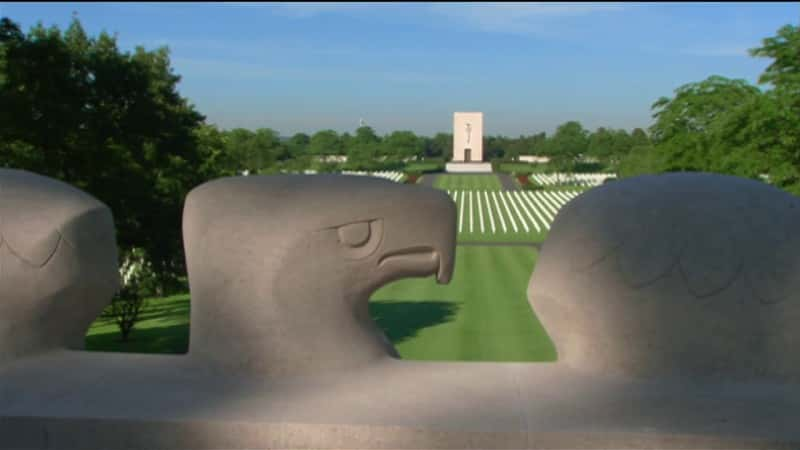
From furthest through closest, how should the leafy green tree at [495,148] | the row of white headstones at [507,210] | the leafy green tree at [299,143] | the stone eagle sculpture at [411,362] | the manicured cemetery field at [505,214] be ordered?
the leafy green tree at [495,148] < the leafy green tree at [299,143] < the row of white headstones at [507,210] < the manicured cemetery field at [505,214] < the stone eagle sculpture at [411,362]

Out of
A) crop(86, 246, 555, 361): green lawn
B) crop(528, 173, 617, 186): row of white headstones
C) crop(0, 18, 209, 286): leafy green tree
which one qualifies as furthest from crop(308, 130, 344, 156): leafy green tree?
crop(0, 18, 209, 286): leafy green tree

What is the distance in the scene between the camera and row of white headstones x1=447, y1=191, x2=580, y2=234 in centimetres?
3770

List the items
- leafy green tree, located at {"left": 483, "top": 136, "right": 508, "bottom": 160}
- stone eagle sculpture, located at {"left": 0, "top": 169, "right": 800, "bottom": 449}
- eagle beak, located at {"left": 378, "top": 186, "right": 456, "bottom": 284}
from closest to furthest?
stone eagle sculpture, located at {"left": 0, "top": 169, "right": 800, "bottom": 449}
eagle beak, located at {"left": 378, "top": 186, "right": 456, "bottom": 284}
leafy green tree, located at {"left": 483, "top": 136, "right": 508, "bottom": 160}

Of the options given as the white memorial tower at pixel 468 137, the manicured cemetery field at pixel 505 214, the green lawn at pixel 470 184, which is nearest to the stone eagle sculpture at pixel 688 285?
the manicured cemetery field at pixel 505 214

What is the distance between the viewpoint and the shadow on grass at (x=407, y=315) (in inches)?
612

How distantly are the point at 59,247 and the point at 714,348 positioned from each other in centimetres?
512

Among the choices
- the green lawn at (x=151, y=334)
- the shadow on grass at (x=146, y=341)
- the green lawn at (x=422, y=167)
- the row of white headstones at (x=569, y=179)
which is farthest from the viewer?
the green lawn at (x=422, y=167)

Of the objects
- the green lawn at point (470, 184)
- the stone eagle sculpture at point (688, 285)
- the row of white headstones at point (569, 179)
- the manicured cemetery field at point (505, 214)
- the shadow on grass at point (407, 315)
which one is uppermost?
the stone eagle sculpture at point (688, 285)

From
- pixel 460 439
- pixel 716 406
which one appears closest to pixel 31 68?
pixel 460 439

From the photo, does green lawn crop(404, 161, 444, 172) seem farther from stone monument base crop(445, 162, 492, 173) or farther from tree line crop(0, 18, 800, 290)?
tree line crop(0, 18, 800, 290)

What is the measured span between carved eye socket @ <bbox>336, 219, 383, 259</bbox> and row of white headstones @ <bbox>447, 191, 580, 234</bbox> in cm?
2521

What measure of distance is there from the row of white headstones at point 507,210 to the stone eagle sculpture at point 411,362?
24910 mm

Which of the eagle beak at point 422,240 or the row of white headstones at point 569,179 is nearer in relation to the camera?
the eagle beak at point 422,240

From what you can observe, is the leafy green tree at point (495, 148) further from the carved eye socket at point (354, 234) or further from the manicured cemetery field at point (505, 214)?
the carved eye socket at point (354, 234)
